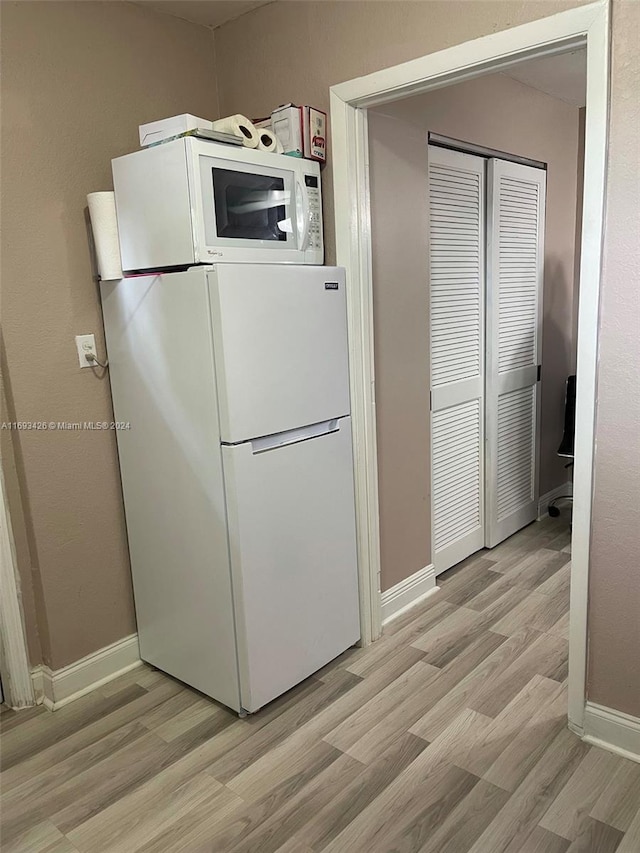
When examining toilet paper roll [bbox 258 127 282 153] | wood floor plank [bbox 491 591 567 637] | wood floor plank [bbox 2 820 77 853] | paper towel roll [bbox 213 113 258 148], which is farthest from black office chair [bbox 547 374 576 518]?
wood floor plank [bbox 2 820 77 853]

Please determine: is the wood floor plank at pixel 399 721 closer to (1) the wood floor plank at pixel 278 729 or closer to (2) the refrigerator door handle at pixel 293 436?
(1) the wood floor plank at pixel 278 729

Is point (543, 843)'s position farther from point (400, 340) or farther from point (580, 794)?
point (400, 340)

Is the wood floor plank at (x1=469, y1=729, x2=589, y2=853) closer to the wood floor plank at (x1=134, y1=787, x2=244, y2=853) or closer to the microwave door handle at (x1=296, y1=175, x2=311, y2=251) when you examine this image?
the wood floor plank at (x1=134, y1=787, x2=244, y2=853)

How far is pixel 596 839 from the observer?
1.73m

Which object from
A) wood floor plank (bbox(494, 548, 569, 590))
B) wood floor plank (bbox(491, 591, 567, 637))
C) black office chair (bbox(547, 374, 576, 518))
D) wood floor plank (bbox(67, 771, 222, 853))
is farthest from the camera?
black office chair (bbox(547, 374, 576, 518))

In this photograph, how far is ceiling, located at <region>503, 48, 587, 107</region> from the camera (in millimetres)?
3047

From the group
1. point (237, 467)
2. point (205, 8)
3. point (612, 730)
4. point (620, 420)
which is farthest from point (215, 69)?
point (612, 730)

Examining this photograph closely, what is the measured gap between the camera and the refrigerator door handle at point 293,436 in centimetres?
213

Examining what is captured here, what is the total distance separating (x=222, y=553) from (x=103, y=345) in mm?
885

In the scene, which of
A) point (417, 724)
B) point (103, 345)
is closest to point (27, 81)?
point (103, 345)

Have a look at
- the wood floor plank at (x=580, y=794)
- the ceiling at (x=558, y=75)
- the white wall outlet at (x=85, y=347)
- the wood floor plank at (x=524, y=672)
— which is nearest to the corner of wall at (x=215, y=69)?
the white wall outlet at (x=85, y=347)

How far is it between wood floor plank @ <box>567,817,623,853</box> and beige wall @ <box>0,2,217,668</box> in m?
1.72

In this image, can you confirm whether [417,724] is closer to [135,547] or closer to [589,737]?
[589,737]

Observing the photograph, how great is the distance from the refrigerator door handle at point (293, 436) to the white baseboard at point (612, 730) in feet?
4.07
